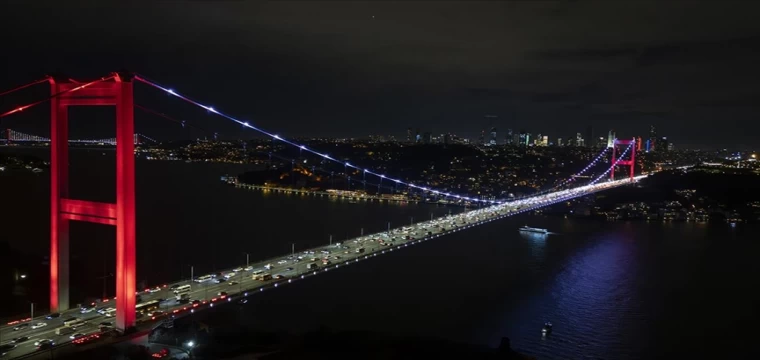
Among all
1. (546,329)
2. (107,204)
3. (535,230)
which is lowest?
(546,329)

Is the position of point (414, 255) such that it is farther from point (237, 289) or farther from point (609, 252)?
point (237, 289)

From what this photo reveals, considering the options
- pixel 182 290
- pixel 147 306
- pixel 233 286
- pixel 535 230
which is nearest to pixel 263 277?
pixel 233 286

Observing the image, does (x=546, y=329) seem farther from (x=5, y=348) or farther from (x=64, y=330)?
(x=5, y=348)

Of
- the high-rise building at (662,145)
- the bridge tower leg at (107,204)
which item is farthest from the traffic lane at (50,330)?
the high-rise building at (662,145)

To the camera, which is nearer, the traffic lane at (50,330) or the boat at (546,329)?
the traffic lane at (50,330)

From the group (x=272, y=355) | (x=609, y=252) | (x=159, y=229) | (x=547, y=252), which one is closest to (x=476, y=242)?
(x=547, y=252)

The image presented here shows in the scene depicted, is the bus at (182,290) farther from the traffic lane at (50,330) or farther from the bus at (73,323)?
the bus at (73,323)
